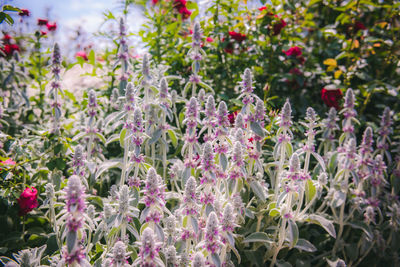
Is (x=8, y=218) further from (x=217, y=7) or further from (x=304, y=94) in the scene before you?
(x=304, y=94)

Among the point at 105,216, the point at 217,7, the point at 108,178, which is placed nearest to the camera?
the point at 105,216

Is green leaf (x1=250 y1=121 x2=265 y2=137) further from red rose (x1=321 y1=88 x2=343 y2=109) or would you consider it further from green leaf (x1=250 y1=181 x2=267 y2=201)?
red rose (x1=321 y1=88 x2=343 y2=109)

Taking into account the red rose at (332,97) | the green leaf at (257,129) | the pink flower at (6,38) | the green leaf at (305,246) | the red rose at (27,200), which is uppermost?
the pink flower at (6,38)

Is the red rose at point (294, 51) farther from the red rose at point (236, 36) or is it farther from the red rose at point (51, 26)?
the red rose at point (51, 26)

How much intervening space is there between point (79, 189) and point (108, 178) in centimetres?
155

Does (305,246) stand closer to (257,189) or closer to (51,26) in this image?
(257,189)

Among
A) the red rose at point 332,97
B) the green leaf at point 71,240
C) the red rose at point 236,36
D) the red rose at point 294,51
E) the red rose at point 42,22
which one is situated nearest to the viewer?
the green leaf at point 71,240

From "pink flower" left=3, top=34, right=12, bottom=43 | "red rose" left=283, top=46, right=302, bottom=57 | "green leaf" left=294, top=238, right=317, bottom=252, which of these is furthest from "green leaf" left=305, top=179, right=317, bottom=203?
"pink flower" left=3, top=34, right=12, bottom=43

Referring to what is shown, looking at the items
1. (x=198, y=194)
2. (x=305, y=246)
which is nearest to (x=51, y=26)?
(x=198, y=194)

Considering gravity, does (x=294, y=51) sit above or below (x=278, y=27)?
below

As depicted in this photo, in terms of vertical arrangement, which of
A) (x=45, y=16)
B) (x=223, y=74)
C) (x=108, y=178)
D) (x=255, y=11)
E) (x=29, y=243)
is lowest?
(x=29, y=243)

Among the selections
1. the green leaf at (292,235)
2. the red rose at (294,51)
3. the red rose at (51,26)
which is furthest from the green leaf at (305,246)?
the red rose at (51,26)

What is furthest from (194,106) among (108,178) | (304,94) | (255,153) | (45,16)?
(45,16)

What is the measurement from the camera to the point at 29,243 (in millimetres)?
2186
